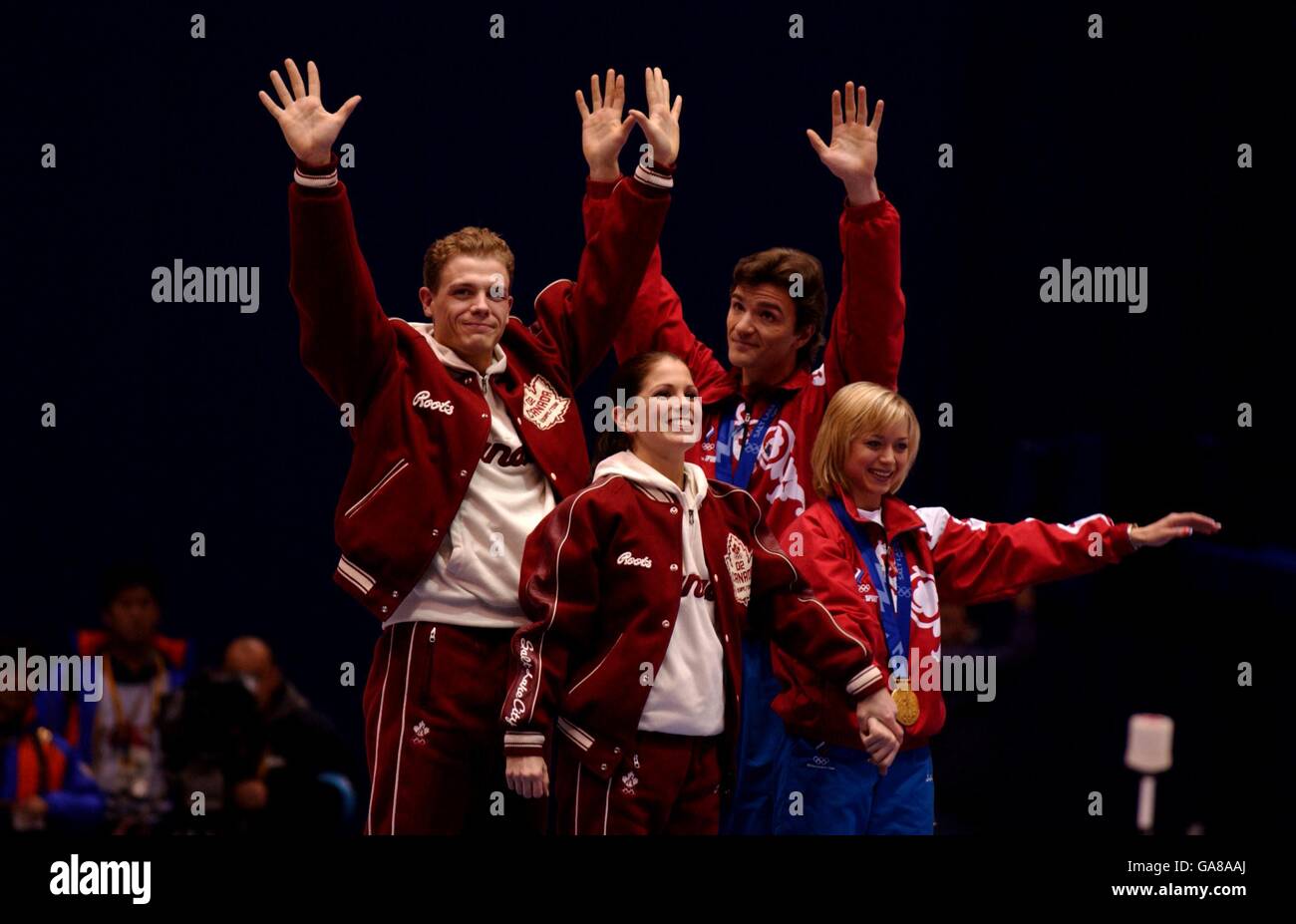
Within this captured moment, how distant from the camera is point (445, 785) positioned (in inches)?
119

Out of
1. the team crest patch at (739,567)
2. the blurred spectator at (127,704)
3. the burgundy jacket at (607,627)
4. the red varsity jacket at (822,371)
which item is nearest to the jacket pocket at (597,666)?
the burgundy jacket at (607,627)

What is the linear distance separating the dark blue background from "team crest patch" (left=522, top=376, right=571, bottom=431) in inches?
76.2

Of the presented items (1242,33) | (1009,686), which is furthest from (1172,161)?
(1009,686)

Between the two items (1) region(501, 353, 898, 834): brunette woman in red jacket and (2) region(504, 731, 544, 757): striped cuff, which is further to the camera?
(1) region(501, 353, 898, 834): brunette woman in red jacket

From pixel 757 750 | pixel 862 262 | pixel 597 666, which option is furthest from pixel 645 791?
pixel 862 262

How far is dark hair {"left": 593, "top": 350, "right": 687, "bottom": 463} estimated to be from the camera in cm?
319

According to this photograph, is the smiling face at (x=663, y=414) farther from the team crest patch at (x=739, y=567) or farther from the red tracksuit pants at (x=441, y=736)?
the red tracksuit pants at (x=441, y=736)

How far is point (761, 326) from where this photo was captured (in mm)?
3602

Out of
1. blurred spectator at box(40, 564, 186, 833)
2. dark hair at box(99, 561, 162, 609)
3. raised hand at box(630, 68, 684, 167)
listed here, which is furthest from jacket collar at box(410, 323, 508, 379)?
dark hair at box(99, 561, 162, 609)

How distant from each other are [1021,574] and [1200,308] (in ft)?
6.74

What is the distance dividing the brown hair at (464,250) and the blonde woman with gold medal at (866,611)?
29.3 inches

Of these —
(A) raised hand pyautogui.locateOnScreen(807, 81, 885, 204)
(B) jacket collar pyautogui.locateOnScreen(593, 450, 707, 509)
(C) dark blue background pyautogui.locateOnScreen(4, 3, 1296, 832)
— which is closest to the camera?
(B) jacket collar pyautogui.locateOnScreen(593, 450, 707, 509)

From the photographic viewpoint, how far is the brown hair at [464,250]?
3191mm

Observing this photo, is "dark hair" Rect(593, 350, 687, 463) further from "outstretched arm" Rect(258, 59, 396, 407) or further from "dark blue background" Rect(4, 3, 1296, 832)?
"dark blue background" Rect(4, 3, 1296, 832)
